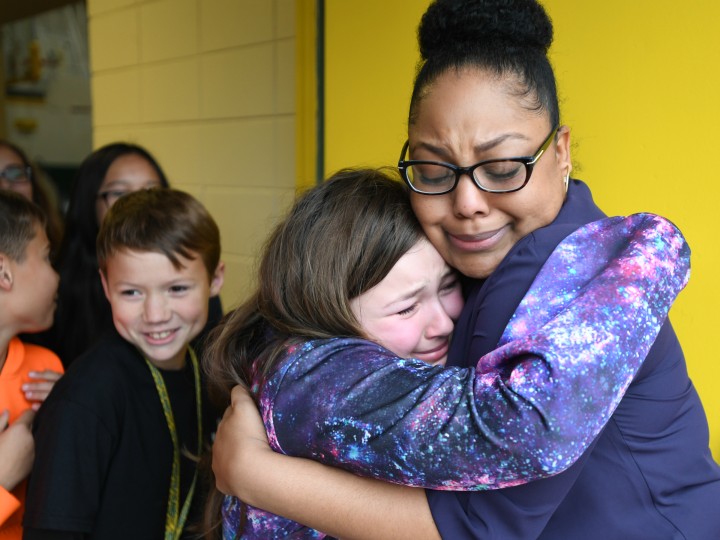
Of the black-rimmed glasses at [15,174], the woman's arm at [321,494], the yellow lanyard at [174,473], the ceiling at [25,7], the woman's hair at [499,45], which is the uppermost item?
the ceiling at [25,7]

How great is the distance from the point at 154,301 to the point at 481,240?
1173 mm

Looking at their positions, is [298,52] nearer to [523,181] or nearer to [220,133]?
[220,133]

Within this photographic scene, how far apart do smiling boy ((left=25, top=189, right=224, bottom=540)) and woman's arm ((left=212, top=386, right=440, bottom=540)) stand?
2.29 feet

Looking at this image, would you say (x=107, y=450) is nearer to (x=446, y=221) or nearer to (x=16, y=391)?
(x=16, y=391)

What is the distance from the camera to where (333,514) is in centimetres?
115

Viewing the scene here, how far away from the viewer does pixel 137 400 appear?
79.3 inches

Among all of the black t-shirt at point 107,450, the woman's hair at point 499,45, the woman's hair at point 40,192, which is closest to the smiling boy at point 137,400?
the black t-shirt at point 107,450

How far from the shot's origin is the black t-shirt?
5.77ft

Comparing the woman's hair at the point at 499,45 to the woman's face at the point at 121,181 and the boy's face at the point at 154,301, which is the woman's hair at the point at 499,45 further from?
the woman's face at the point at 121,181

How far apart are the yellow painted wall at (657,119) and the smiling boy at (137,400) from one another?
122 centimetres

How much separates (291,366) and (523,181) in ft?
1.74

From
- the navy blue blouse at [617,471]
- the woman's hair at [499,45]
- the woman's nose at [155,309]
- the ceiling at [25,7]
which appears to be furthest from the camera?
the ceiling at [25,7]

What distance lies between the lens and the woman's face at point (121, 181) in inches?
117

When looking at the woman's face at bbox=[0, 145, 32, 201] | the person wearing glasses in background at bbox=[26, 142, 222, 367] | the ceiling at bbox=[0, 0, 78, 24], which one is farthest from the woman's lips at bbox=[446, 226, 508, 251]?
the ceiling at bbox=[0, 0, 78, 24]
